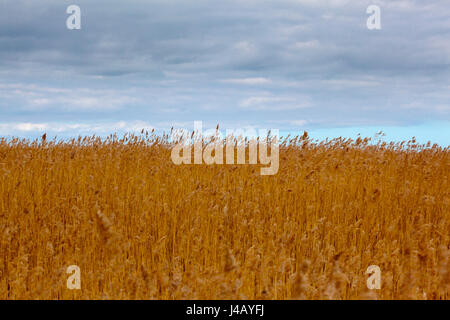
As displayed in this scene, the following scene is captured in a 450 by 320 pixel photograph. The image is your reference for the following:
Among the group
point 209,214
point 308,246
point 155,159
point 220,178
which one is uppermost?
point 155,159

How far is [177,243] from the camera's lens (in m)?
4.04

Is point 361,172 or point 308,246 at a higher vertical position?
point 361,172

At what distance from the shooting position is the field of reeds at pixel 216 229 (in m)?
2.79

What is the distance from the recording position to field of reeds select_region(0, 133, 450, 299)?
2785 mm

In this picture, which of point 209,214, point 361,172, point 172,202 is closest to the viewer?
point 209,214

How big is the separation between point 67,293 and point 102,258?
0.88 metres

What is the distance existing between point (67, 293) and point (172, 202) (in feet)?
5.93

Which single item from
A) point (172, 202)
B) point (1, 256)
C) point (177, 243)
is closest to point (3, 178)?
point (1, 256)

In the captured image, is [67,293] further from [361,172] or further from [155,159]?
[361,172]

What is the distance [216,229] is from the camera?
399 cm
